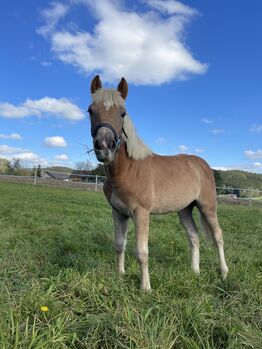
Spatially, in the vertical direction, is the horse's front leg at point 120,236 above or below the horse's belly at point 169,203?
below

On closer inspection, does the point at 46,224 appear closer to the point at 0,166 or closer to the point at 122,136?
the point at 122,136

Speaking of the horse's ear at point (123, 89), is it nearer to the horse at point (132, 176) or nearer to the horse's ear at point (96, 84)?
the horse at point (132, 176)

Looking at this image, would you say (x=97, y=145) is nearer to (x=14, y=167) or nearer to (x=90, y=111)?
(x=90, y=111)

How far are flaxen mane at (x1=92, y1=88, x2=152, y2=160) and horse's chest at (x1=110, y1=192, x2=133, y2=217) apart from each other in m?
0.57

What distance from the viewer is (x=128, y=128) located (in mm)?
4422

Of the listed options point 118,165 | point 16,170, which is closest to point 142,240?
point 118,165

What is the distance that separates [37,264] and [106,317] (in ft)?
7.37

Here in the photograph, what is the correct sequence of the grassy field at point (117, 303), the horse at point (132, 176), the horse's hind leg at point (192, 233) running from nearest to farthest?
1. the grassy field at point (117, 303)
2. the horse at point (132, 176)
3. the horse's hind leg at point (192, 233)

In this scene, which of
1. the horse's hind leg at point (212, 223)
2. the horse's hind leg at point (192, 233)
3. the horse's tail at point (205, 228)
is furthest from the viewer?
the horse's tail at point (205, 228)

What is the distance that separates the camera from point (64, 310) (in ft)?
10.8

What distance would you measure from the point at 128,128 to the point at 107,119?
58 centimetres

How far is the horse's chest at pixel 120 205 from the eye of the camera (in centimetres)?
437

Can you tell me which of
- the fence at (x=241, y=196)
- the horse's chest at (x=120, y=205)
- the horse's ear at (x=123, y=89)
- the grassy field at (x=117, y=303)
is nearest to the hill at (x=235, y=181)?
the fence at (x=241, y=196)

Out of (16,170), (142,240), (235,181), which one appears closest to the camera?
(142,240)
